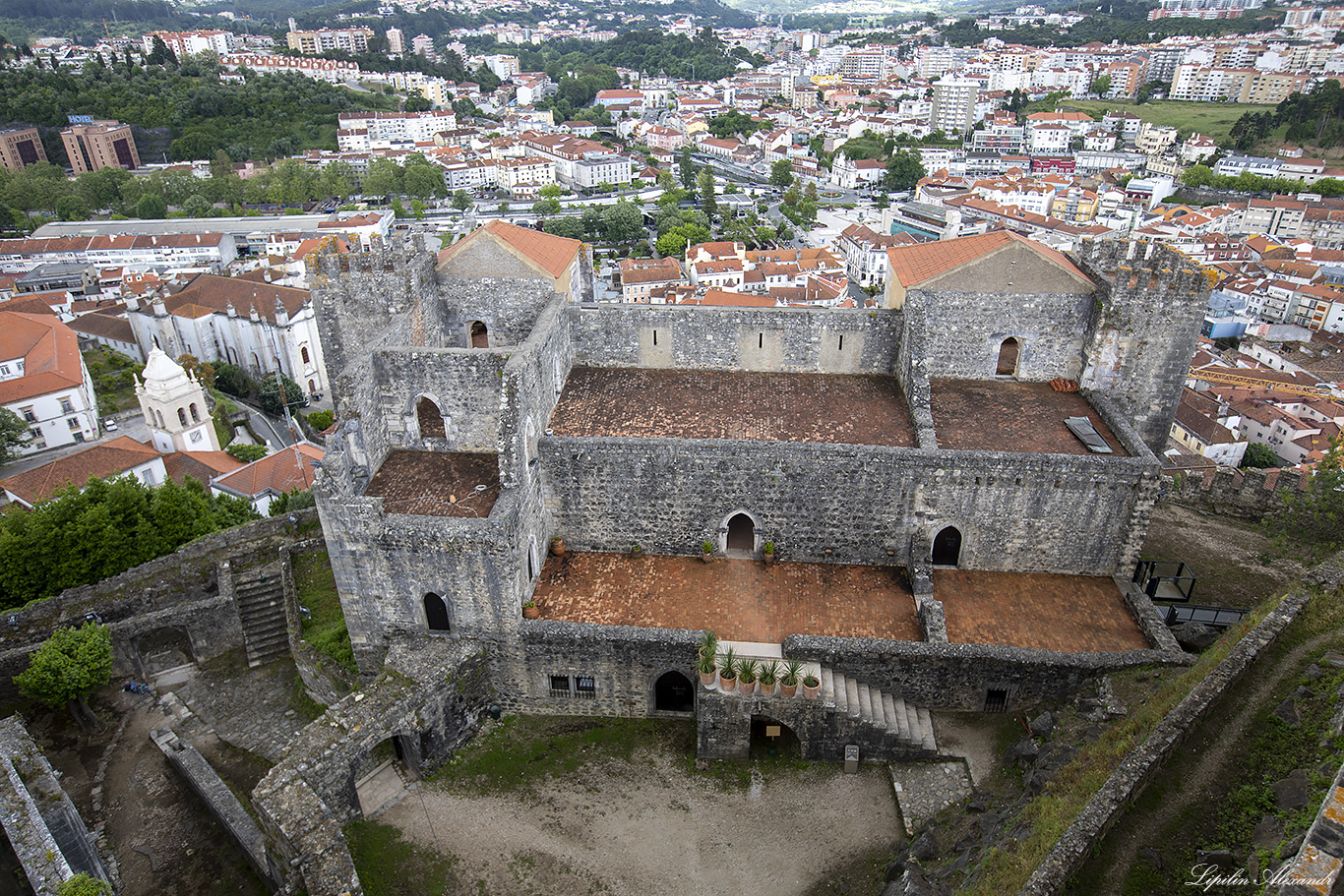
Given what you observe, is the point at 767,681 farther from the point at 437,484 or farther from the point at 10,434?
the point at 10,434

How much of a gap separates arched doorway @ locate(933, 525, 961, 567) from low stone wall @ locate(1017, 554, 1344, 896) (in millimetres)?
6094

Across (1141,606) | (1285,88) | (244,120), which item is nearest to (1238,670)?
(1141,606)

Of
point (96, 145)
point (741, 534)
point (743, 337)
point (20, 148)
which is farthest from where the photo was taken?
point (96, 145)

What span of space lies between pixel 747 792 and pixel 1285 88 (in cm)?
21710

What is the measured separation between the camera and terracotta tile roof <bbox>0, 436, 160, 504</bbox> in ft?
113

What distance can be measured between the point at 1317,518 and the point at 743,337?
14598 millimetres

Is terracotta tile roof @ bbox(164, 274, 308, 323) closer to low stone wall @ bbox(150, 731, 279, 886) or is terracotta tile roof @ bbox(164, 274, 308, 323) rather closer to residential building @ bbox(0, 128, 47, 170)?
low stone wall @ bbox(150, 731, 279, 886)

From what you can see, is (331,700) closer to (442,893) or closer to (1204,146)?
(442,893)

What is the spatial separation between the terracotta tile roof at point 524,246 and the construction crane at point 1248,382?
5621 cm

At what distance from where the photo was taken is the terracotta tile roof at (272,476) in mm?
38000

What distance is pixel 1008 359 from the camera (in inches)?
875

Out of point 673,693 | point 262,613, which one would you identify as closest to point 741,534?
point 673,693

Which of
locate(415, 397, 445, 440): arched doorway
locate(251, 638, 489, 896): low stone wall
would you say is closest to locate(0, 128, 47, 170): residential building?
locate(415, 397, 445, 440): arched doorway

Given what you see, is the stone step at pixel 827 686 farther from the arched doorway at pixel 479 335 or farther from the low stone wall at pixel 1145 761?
the arched doorway at pixel 479 335
